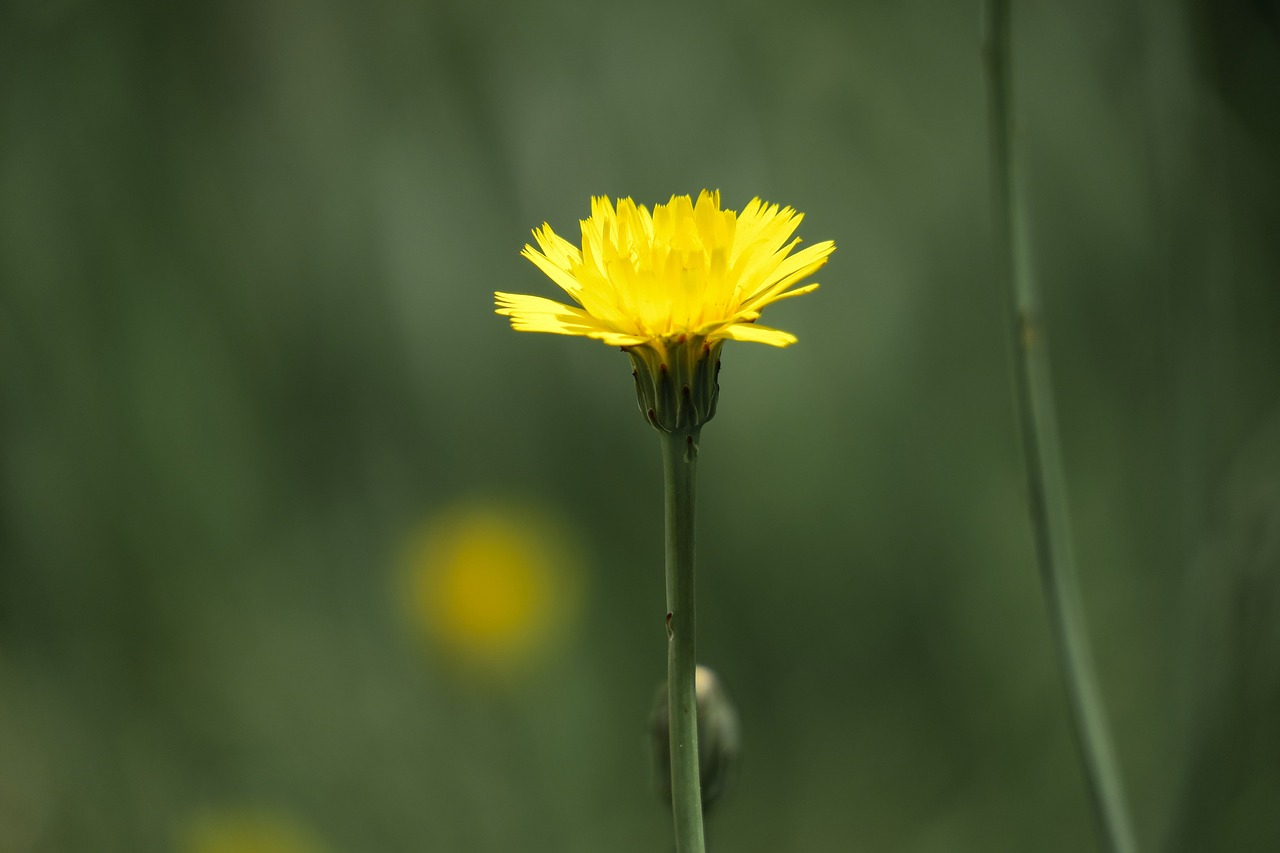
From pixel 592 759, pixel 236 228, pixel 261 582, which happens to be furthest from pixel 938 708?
pixel 236 228

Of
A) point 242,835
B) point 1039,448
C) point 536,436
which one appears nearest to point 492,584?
point 536,436

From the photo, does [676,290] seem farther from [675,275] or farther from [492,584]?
[492,584]

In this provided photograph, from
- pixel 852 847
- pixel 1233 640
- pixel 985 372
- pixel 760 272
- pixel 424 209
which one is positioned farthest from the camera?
pixel 424 209

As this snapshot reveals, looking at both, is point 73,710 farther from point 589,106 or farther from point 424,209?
point 589,106

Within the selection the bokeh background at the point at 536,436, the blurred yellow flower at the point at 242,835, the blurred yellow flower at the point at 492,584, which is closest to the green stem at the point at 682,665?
the bokeh background at the point at 536,436

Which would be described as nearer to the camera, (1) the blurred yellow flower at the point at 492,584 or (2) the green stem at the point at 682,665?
(2) the green stem at the point at 682,665

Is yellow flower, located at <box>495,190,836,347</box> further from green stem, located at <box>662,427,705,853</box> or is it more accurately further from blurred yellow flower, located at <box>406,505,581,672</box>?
blurred yellow flower, located at <box>406,505,581,672</box>

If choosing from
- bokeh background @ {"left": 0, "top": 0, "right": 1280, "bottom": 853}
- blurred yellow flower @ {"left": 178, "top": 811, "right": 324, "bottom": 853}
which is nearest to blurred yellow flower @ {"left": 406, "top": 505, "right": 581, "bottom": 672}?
bokeh background @ {"left": 0, "top": 0, "right": 1280, "bottom": 853}

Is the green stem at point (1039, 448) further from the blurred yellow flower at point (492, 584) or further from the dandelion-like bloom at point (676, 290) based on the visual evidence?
the blurred yellow flower at point (492, 584)
